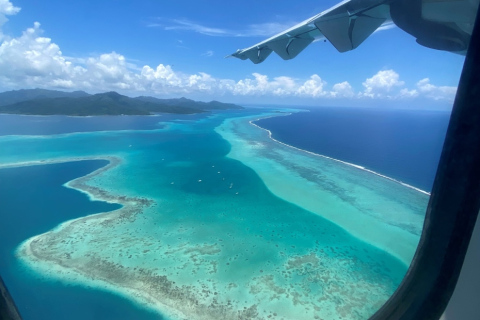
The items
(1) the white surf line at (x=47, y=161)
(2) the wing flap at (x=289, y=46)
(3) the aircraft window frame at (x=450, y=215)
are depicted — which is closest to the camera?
(3) the aircraft window frame at (x=450, y=215)

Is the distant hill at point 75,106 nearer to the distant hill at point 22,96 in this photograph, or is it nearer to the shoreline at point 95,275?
the distant hill at point 22,96

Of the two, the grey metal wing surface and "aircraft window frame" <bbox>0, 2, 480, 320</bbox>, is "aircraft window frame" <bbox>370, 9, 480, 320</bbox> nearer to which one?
"aircraft window frame" <bbox>0, 2, 480, 320</bbox>

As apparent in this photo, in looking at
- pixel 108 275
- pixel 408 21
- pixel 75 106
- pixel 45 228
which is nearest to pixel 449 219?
pixel 408 21

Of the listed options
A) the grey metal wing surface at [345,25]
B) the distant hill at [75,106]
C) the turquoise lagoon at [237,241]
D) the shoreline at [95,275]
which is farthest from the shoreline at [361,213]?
the distant hill at [75,106]

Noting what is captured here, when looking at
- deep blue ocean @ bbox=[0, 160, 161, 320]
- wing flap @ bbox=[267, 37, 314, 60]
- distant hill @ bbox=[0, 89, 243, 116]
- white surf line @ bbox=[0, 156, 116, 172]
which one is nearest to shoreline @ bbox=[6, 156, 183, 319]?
deep blue ocean @ bbox=[0, 160, 161, 320]

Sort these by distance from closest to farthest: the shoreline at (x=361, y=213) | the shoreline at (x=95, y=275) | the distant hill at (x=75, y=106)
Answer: the shoreline at (x=95, y=275)
the shoreline at (x=361, y=213)
the distant hill at (x=75, y=106)

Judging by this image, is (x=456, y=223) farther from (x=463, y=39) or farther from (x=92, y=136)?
(x=92, y=136)
